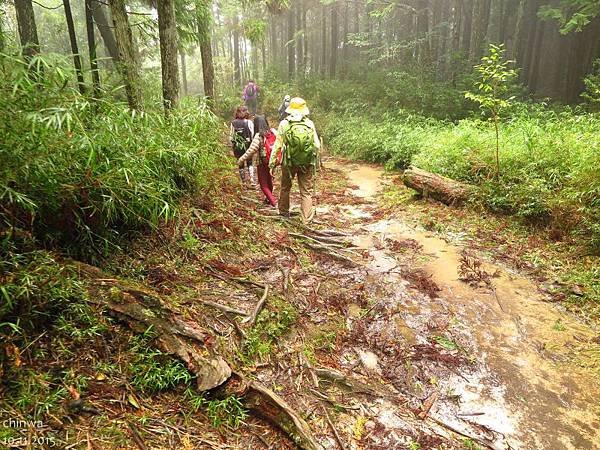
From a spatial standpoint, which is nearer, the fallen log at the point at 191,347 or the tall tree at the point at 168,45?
the fallen log at the point at 191,347

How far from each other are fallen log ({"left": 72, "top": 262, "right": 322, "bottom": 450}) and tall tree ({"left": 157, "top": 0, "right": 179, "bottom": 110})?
494 centimetres

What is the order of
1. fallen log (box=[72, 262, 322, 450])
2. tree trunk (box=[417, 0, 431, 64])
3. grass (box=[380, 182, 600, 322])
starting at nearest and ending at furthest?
1. fallen log (box=[72, 262, 322, 450])
2. grass (box=[380, 182, 600, 322])
3. tree trunk (box=[417, 0, 431, 64])

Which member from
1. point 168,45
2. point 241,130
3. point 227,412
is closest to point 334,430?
point 227,412

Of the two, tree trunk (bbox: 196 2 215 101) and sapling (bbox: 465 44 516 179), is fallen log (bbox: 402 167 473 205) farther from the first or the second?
tree trunk (bbox: 196 2 215 101)

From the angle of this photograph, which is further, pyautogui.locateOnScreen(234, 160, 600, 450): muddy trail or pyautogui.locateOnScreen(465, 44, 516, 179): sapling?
pyautogui.locateOnScreen(465, 44, 516, 179): sapling

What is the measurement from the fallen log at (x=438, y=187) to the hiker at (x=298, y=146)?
9.49ft

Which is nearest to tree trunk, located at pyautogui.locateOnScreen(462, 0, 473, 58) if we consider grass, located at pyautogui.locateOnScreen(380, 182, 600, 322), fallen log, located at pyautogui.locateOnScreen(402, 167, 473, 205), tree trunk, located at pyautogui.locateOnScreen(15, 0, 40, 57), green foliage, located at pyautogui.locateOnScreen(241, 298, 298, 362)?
fallen log, located at pyautogui.locateOnScreen(402, 167, 473, 205)

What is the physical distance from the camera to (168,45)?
707cm

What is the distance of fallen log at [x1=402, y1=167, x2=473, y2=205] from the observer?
26.0 ft

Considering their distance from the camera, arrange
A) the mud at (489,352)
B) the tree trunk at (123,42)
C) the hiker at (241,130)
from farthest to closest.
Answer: the hiker at (241,130) → the tree trunk at (123,42) → the mud at (489,352)

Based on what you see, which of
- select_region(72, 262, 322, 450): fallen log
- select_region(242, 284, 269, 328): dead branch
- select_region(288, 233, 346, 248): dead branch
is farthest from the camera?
select_region(288, 233, 346, 248): dead branch

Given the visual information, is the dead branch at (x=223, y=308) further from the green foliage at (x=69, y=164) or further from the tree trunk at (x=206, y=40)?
the tree trunk at (x=206, y=40)

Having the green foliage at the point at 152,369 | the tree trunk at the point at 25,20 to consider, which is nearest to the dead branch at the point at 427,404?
the green foliage at the point at 152,369

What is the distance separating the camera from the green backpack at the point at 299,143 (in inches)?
253
